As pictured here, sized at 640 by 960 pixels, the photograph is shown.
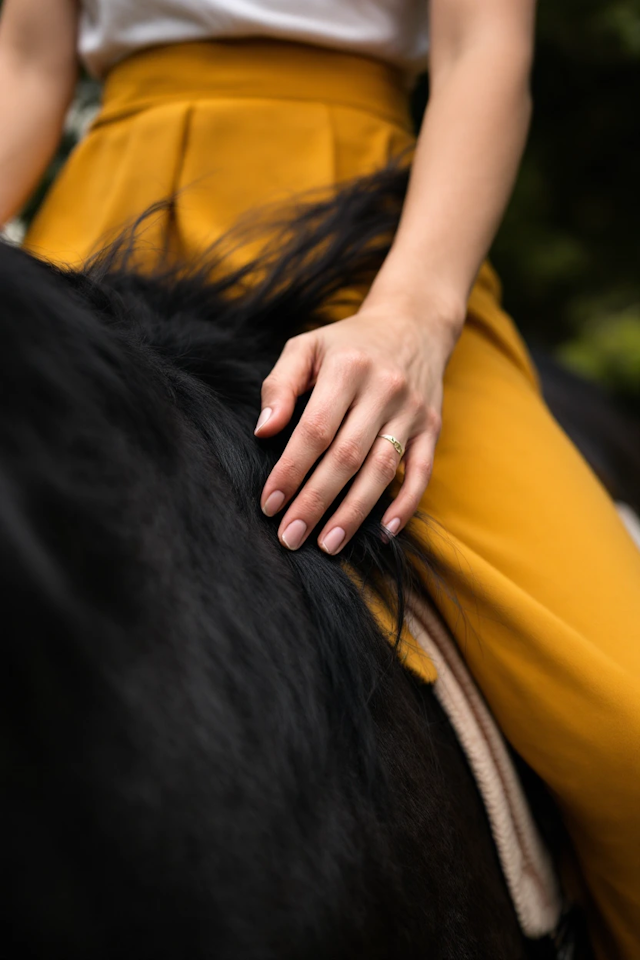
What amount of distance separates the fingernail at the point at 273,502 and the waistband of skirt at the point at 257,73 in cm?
53

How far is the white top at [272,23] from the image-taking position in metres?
0.78

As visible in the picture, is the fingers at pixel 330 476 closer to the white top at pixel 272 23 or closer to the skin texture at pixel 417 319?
the skin texture at pixel 417 319

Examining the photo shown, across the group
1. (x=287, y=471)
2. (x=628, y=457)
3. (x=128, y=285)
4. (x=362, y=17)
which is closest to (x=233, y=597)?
(x=287, y=471)

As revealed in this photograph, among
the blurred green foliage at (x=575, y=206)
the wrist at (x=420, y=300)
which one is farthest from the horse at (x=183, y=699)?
the blurred green foliage at (x=575, y=206)

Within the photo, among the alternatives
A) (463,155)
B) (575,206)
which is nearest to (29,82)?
(463,155)

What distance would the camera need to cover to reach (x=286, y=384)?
1.85 feet

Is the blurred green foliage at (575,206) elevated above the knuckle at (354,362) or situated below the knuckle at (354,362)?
below

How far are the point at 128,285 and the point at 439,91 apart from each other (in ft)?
1.24

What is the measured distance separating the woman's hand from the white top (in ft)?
1.26

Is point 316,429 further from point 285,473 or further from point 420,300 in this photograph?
point 420,300

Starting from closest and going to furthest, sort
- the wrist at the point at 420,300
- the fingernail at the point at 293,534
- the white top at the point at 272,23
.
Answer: the fingernail at the point at 293,534 < the wrist at the point at 420,300 < the white top at the point at 272,23

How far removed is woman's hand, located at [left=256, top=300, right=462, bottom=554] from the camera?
1.75ft

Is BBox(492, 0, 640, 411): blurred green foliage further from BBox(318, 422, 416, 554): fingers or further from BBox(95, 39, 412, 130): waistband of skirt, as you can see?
BBox(318, 422, 416, 554): fingers

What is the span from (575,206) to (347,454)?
123 inches
